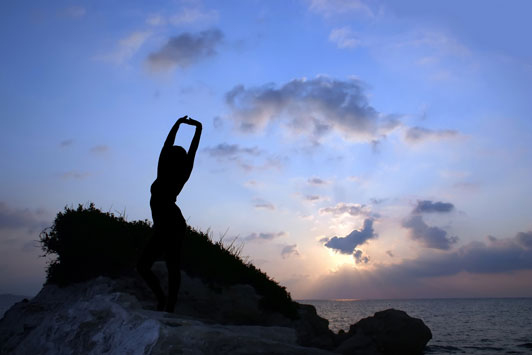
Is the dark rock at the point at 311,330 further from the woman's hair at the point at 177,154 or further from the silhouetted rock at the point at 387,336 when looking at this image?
the woman's hair at the point at 177,154

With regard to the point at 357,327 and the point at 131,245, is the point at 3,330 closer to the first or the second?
the point at 131,245

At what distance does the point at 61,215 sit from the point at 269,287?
28.4 ft

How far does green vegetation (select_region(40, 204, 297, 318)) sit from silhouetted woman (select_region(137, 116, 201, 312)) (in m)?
6.47

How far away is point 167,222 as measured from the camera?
24.3 feet

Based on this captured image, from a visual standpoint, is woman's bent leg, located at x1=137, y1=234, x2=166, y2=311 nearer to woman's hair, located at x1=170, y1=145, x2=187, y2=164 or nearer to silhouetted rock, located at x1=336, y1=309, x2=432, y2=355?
woman's hair, located at x1=170, y1=145, x2=187, y2=164

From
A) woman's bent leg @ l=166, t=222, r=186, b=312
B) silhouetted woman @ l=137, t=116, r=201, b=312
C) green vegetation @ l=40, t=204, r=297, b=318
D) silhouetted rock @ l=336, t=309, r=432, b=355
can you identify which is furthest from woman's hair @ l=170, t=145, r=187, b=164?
silhouetted rock @ l=336, t=309, r=432, b=355

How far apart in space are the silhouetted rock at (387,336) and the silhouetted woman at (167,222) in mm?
9587

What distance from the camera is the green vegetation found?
1388 centimetres

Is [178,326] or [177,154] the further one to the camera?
[177,154]

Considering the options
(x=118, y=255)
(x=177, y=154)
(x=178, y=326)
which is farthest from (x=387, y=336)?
(x=178, y=326)

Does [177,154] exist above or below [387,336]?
above

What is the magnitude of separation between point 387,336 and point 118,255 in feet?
33.8

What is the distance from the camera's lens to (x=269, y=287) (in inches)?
631

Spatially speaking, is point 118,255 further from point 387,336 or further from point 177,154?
point 387,336
